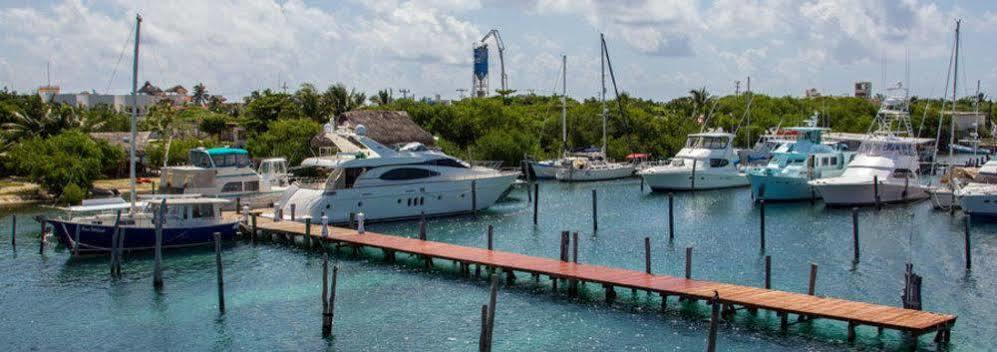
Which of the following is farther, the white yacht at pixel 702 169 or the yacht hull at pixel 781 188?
the white yacht at pixel 702 169

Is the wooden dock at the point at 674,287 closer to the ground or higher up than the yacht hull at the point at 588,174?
closer to the ground

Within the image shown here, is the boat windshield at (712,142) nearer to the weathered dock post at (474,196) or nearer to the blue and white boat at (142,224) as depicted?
the weathered dock post at (474,196)

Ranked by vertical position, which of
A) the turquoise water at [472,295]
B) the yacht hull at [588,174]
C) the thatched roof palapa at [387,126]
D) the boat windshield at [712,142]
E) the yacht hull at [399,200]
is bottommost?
the turquoise water at [472,295]

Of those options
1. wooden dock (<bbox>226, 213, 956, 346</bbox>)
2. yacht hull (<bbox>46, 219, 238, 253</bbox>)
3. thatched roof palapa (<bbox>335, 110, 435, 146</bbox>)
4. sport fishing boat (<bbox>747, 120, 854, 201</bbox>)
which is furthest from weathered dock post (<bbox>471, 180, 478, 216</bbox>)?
thatched roof palapa (<bbox>335, 110, 435, 146</bbox>)

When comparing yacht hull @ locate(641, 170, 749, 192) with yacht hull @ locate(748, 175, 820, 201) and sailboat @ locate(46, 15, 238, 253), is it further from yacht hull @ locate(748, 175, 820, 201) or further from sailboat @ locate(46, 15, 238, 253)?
sailboat @ locate(46, 15, 238, 253)

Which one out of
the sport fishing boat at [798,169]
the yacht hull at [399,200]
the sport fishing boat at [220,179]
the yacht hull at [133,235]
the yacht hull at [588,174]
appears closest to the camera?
the yacht hull at [133,235]

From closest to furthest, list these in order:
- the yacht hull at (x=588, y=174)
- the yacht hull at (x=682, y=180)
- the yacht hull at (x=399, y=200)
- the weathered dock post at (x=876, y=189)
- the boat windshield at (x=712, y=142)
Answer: the yacht hull at (x=399, y=200) < the weathered dock post at (x=876, y=189) < the yacht hull at (x=682, y=180) < the boat windshield at (x=712, y=142) < the yacht hull at (x=588, y=174)

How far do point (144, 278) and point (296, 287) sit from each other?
6.15 metres

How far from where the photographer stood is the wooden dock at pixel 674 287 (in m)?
26.1

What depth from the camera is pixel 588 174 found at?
77375mm

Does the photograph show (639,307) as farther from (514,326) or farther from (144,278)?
(144,278)

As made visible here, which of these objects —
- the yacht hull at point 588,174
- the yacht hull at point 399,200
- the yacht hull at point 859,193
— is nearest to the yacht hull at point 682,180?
the yacht hull at point 588,174

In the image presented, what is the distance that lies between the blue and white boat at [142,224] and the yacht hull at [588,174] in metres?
37.3

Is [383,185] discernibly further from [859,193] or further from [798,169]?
[859,193]
